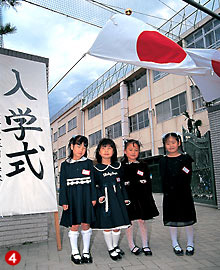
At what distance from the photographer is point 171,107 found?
55.0 feet

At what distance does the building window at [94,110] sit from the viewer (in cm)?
2629

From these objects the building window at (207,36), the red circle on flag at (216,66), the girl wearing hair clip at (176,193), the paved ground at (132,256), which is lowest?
the paved ground at (132,256)

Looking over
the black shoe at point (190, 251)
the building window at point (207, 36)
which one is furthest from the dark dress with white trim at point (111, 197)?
the building window at point (207, 36)

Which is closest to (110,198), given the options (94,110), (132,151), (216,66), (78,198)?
(78,198)

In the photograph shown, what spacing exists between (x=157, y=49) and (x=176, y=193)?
228 cm

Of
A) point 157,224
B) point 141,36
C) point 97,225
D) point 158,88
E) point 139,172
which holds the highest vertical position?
point 158,88

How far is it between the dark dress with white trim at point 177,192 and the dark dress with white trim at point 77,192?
1156 millimetres

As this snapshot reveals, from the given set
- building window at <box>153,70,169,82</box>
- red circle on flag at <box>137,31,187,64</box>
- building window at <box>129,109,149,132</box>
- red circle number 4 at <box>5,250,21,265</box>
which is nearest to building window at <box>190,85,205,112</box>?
building window at <box>153,70,169,82</box>

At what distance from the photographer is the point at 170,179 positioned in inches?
163

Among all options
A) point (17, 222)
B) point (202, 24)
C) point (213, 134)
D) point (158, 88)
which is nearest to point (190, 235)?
point (17, 222)

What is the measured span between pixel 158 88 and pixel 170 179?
14320 millimetres

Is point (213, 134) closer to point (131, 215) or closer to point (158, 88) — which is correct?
point (131, 215)

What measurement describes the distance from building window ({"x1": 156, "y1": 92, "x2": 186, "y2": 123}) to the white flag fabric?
38.2 ft

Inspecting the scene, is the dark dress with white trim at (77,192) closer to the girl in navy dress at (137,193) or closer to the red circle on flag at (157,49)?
the girl in navy dress at (137,193)
